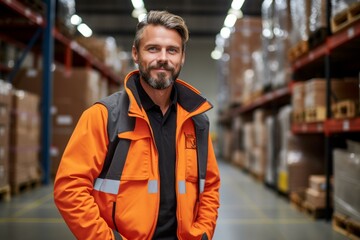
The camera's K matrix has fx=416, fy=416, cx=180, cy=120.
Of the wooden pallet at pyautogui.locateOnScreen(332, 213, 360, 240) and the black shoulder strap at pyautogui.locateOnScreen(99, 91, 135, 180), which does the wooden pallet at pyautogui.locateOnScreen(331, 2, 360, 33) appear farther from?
the black shoulder strap at pyautogui.locateOnScreen(99, 91, 135, 180)

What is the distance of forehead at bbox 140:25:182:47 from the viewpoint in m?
1.83

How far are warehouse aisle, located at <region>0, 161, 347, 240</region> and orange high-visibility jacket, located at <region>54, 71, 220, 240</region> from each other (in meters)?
2.32

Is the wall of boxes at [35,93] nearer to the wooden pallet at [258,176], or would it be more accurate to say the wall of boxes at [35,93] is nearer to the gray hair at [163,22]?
the wooden pallet at [258,176]

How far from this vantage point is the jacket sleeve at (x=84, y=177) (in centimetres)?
162

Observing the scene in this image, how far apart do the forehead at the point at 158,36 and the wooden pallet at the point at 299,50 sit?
3807 mm

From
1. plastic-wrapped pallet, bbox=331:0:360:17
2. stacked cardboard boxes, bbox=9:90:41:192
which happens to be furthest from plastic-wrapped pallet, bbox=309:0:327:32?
stacked cardboard boxes, bbox=9:90:41:192

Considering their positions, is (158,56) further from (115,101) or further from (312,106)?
(312,106)

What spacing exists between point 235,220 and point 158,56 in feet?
11.0

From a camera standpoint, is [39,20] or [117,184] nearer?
[117,184]

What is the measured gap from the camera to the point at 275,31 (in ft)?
24.1

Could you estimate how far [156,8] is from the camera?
16.1m

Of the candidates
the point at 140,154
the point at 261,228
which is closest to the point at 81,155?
the point at 140,154

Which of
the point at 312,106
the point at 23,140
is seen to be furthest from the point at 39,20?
the point at 312,106

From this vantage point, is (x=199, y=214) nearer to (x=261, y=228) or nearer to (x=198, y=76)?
(x=261, y=228)
